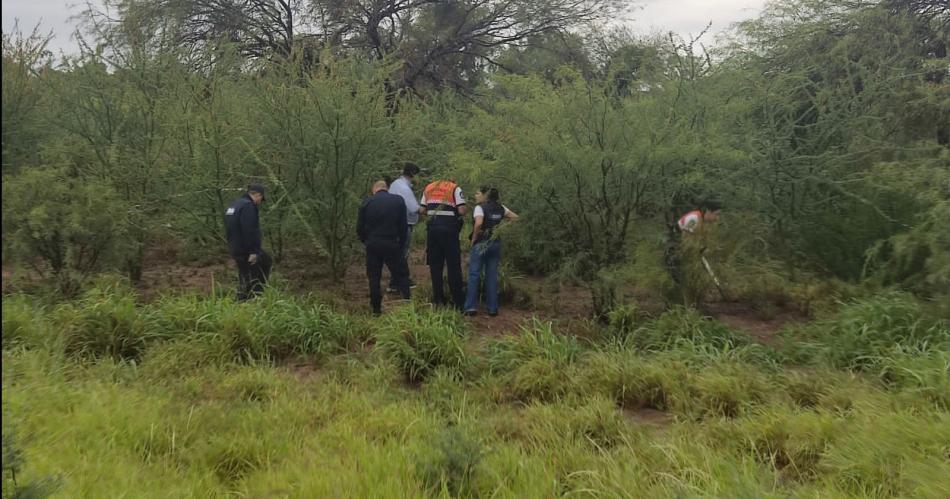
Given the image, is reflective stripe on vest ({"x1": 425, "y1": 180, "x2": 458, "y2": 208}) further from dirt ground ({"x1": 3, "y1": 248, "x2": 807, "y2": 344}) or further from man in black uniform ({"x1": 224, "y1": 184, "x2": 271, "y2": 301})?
man in black uniform ({"x1": 224, "y1": 184, "x2": 271, "y2": 301})

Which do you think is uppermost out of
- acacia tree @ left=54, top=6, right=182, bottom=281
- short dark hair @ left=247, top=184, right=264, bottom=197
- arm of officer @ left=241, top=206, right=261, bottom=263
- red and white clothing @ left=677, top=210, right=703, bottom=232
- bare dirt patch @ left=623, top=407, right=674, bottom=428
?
acacia tree @ left=54, top=6, right=182, bottom=281

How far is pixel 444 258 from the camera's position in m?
7.96

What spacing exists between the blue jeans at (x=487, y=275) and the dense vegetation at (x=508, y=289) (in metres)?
0.31

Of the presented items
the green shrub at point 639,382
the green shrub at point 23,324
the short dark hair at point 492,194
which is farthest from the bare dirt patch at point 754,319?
the green shrub at point 23,324

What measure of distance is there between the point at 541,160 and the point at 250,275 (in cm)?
364

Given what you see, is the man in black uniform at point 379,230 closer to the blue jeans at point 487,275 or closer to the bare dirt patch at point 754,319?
the blue jeans at point 487,275

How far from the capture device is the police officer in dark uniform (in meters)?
7.82

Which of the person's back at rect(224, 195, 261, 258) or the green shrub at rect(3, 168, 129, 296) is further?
the person's back at rect(224, 195, 261, 258)

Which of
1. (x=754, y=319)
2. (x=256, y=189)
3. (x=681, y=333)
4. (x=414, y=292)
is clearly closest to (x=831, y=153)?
(x=754, y=319)

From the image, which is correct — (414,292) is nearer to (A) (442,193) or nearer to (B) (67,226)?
(A) (442,193)

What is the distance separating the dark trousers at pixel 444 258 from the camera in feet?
25.7

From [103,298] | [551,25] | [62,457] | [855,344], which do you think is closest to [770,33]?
[551,25]

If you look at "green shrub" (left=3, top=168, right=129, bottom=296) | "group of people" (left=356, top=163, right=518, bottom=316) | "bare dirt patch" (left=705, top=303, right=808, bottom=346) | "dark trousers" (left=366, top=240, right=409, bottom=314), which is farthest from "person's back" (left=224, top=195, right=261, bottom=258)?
"bare dirt patch" (left=705, top=303, right=808, bottom=346)

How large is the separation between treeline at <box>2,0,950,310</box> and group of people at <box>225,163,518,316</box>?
1.36ft
